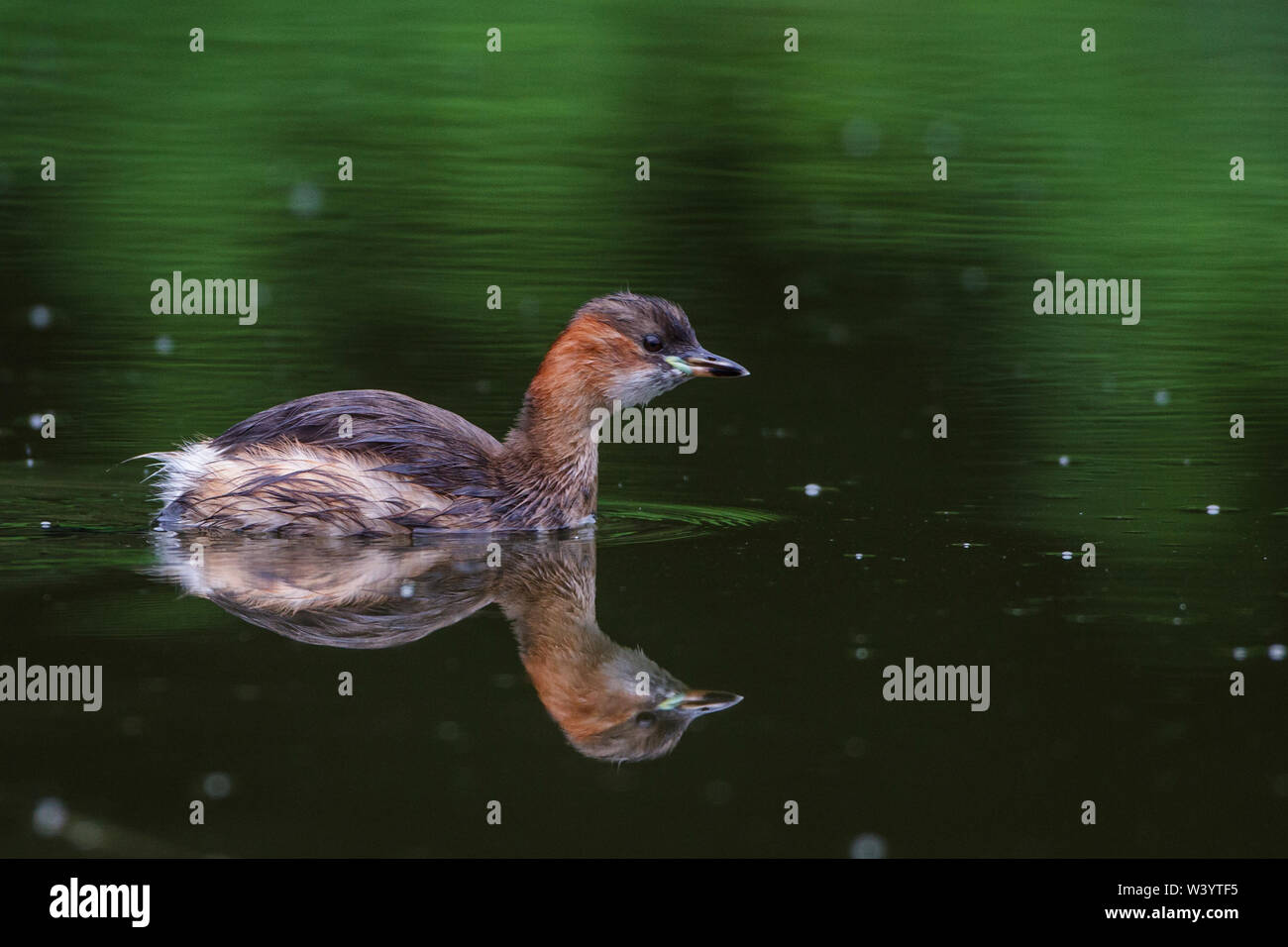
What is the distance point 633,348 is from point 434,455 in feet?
3.46

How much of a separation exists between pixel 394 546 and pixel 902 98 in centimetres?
1000

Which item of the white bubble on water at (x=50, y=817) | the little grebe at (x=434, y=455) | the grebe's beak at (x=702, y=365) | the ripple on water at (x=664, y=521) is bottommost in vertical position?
the white bubble on water at (x=50, y=817)

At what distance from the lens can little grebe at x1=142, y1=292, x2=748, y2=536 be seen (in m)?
8.30

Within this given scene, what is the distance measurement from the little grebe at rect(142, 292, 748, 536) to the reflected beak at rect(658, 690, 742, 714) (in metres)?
2.74

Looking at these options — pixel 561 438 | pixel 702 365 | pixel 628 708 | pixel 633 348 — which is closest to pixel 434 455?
pixel 561 438

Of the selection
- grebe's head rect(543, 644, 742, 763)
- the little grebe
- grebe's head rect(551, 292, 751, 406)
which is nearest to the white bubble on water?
grebe's head rect(543, 644, 742, 763)

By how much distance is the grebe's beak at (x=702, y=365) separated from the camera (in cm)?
863

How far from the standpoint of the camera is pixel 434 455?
8445 mm

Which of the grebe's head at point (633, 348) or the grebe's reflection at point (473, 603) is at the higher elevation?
the grebe's head at point (633, 348)

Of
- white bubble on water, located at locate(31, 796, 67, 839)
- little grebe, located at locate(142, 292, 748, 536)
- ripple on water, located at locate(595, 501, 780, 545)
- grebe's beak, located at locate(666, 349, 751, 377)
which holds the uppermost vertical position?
grebe's beak, located at locate(666, 349, 751, 377)

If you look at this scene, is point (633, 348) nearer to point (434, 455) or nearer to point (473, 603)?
point (434, 455)

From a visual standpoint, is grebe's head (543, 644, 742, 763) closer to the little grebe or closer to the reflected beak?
the reflected beak

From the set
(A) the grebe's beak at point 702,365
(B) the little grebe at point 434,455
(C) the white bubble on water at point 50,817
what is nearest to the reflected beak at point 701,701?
(C) the white bubble on water at point 50,817

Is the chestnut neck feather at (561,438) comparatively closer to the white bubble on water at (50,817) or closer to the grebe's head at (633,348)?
the grebe's head at (633,348)
